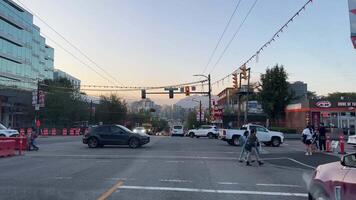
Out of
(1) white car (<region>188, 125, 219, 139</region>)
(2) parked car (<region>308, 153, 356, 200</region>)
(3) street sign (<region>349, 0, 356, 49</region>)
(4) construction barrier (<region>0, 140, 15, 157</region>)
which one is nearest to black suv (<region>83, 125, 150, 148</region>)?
(4) construction barrier (<region>0, 140, 15, 157</region>)

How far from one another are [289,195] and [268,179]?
3.48m

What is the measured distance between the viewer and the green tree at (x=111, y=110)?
10269cm

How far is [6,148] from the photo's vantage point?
24.7m

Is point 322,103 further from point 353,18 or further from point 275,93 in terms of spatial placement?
point 353,18

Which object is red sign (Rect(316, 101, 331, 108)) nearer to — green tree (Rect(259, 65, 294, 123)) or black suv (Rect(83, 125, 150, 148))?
green tree (Rect(259, 65, 294, 123))

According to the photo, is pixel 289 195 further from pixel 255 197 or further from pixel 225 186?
pixel 225 186

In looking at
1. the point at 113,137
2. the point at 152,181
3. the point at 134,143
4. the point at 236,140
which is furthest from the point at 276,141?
the point at 152,181

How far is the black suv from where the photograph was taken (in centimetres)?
3159

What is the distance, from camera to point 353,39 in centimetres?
1332

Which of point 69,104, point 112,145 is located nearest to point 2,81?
point 69,104

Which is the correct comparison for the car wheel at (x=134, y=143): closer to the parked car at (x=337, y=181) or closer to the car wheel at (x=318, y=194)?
the car wheel at (x=318, y=194)

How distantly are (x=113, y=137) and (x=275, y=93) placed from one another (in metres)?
48.9

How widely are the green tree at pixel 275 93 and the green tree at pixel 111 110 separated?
38018 millimetres

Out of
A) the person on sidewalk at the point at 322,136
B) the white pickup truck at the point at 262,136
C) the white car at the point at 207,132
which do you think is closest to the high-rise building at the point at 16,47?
the white car at the point at 207,132
